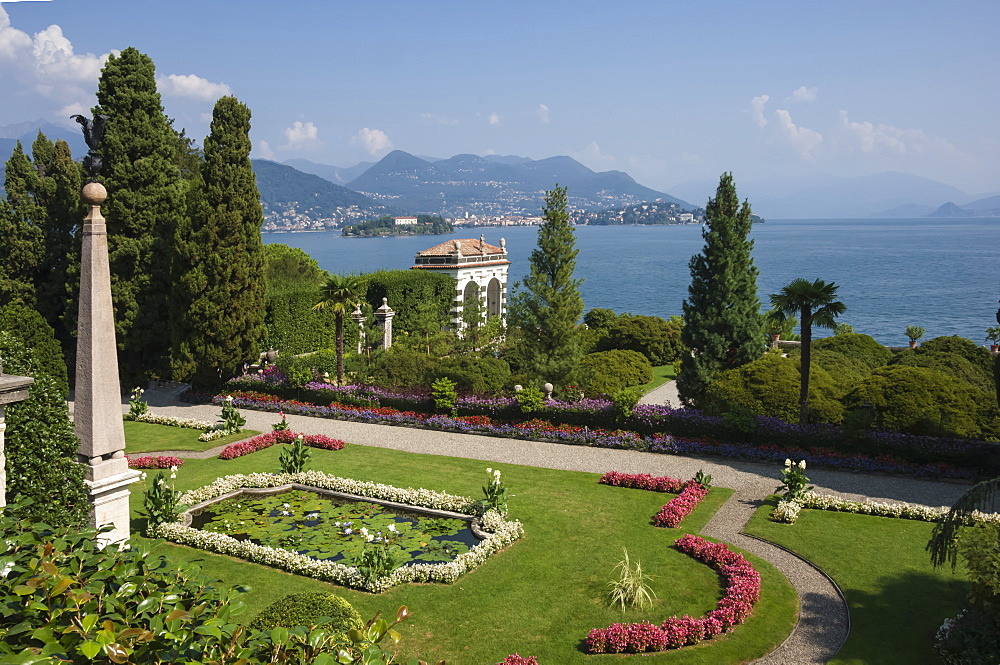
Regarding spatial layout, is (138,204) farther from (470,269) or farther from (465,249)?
(465,249)

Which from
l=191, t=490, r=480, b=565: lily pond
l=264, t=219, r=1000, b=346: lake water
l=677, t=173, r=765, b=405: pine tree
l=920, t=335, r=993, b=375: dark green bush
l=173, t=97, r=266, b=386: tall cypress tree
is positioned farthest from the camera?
l=264, t=219, r=1000, b=346: lake water

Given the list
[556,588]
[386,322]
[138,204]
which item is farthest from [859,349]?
[138,204]

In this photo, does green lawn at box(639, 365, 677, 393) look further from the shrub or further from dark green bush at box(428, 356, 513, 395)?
dark green bush at box(428, 356, 513, 395)

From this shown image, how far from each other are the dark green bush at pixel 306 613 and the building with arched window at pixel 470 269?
31.6 meters

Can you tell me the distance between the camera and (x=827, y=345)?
28.5 m

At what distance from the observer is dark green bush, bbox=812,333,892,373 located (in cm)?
2788

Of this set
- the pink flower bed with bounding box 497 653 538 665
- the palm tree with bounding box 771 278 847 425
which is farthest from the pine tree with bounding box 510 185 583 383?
the pink flower bed with bounding box 497 653 538 665

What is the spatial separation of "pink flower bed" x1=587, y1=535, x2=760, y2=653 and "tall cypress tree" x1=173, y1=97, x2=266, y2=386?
63.8 ft

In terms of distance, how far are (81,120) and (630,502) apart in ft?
57.2

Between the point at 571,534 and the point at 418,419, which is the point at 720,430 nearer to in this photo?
the point at 571,534

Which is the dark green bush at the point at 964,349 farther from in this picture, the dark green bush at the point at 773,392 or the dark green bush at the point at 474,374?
the dark green bush at the point at 474,374

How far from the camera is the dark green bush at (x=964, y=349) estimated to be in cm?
2423

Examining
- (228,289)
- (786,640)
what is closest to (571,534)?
(786,640)

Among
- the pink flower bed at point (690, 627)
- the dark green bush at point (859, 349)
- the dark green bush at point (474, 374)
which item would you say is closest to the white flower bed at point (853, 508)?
the pink flower bed at point (690, 627)
